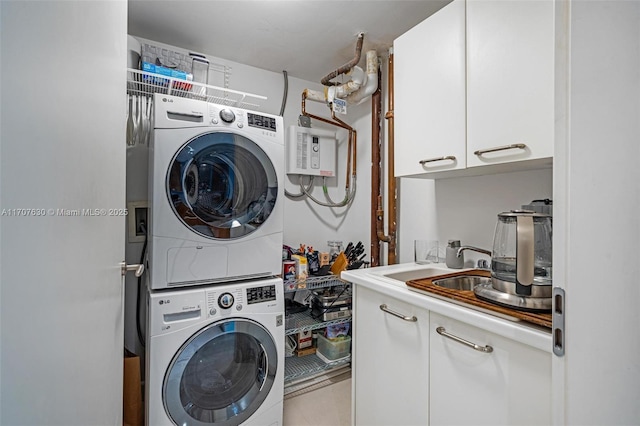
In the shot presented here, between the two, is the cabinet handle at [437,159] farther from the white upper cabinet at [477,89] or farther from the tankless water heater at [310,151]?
the tankless water heater at [310,151]

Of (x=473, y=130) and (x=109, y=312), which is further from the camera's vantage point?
(x=473, y=130)

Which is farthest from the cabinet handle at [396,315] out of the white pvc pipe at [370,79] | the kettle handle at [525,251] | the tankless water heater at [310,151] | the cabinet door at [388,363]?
the white pvc pipe at [370,79]

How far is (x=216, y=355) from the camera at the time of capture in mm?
1461

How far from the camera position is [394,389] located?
3.93 feet

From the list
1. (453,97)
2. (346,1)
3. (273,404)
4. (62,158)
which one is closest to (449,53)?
(453,97)

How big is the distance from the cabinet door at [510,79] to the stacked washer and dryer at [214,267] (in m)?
1.01

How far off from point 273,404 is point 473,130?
168 centimetres

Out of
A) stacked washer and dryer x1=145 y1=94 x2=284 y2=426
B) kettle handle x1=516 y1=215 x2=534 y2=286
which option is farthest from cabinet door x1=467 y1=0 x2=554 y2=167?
stacked washer and dryer x1=145 y1=94 x2=284 y2=426

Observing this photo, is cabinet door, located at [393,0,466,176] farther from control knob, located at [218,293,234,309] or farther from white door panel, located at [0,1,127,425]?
white door panel, located at [0,1,127,425]

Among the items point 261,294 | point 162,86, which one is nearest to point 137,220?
point 162,86

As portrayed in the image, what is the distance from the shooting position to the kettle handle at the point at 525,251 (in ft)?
2.71

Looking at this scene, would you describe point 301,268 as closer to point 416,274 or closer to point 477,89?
point 416,274

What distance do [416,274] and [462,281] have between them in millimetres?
250

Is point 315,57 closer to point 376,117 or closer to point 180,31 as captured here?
point 376,117
